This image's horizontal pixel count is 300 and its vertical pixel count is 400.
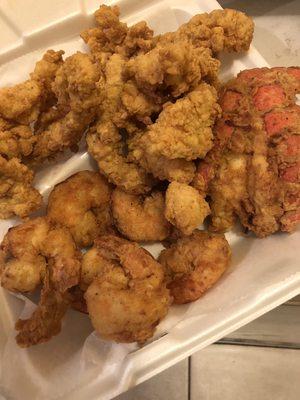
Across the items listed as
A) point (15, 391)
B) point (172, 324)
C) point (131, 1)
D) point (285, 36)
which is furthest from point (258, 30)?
point (15, 391)

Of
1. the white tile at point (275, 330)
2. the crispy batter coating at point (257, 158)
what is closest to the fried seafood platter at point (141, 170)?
the crispy batter coating at point (257, 158)

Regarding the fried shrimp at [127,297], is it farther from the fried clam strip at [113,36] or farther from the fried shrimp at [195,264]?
A: the fried clam strip at [113,36]

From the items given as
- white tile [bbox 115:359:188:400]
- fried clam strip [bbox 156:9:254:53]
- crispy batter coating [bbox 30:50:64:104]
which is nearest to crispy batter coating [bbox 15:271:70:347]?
crispy batter coating [bbox 30:50:64:104]

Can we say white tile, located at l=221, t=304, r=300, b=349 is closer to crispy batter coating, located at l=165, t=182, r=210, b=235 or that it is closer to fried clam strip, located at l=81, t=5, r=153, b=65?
crispy batter coating, located at l=165, t=182, r=210, b=235

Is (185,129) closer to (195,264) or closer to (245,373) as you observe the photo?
(195,264)

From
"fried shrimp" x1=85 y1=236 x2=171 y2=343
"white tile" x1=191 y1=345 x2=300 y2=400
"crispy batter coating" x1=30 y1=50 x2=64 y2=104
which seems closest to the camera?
"fried shrimp" x1=85 y1=236 x2=171 y2=343

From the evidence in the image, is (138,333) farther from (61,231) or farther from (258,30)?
(258,30)
